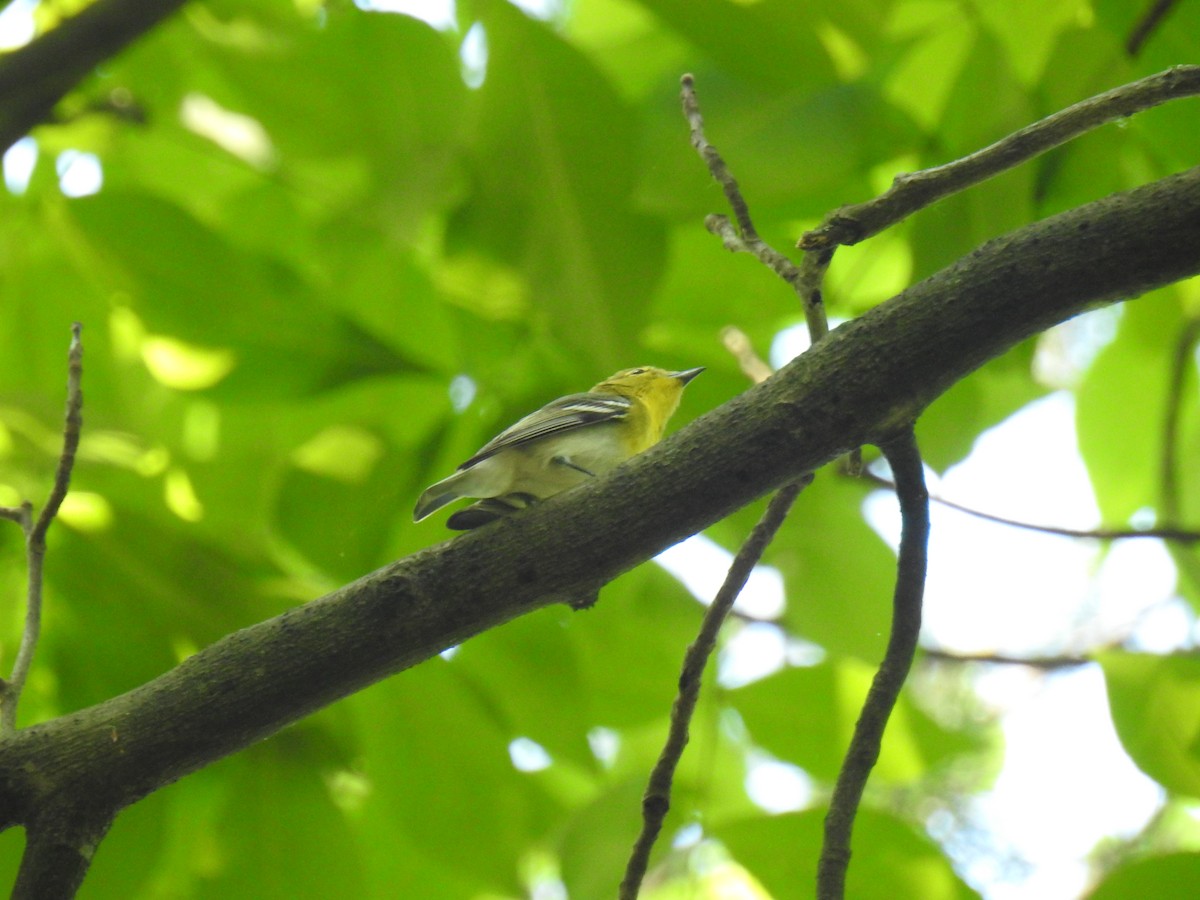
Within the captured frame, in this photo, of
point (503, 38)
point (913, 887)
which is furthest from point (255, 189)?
point (913, 887)

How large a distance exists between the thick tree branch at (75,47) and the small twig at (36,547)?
483 millimetres

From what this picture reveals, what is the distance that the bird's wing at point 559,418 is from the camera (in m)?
2.42

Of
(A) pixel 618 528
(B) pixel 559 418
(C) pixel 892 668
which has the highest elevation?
(B) pixel 559 418

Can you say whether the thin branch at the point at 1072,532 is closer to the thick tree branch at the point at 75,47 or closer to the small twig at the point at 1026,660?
the small twig at the point at 1026,660

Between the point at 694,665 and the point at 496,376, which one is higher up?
the point at 496,376

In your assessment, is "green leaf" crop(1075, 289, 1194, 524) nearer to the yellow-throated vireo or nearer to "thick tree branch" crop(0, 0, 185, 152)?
the yellow-throated vireo

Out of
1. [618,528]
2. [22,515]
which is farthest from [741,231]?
[22,515]

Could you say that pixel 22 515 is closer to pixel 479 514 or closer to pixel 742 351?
pixel 479 514

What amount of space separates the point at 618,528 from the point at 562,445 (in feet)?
3.50

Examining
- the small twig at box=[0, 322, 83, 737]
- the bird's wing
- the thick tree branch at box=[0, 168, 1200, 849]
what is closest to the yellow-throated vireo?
the bird's wing

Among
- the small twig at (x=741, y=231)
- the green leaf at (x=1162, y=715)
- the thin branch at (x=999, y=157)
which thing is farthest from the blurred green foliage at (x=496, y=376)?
the thin branch at (x=999, y=157)

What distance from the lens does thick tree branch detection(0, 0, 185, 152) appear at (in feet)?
6.77

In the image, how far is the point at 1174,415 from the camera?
279 cm

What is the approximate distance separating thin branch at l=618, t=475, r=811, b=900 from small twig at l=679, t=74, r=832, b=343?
11.5 inches
